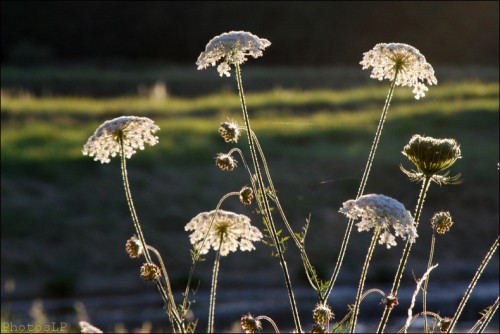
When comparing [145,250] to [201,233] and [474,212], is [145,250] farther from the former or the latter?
[474,212]

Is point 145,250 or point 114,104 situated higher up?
point 114,104

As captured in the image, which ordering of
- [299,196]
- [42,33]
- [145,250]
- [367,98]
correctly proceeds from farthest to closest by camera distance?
1. [42,33]
2. [367,98]
3. [299,196]
4. [145,250]

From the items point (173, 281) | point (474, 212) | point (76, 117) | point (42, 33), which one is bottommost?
point (173, 281)

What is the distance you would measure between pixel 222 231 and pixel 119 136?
1.55 feet

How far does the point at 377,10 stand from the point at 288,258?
3659cm

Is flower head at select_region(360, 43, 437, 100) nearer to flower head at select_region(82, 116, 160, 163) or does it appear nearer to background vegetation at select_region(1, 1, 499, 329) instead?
flower head at select_region(82, 116, 160, 163)

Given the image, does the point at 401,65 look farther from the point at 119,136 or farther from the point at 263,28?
the point at 263,28

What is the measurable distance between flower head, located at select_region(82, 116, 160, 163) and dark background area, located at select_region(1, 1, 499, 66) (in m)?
38.2

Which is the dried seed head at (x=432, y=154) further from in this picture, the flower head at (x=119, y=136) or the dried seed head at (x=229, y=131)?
the flower head at (x=119, y=136)

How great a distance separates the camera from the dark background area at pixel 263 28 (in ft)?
143

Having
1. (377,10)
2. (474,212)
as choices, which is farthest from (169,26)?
(474,212)

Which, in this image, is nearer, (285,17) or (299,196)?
(299,196)

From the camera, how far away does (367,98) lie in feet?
83.4

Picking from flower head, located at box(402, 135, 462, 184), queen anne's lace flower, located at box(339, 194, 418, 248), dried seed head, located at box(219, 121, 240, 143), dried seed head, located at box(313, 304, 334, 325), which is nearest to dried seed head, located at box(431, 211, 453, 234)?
flower head, located at box(402, 135, 462, 184)
